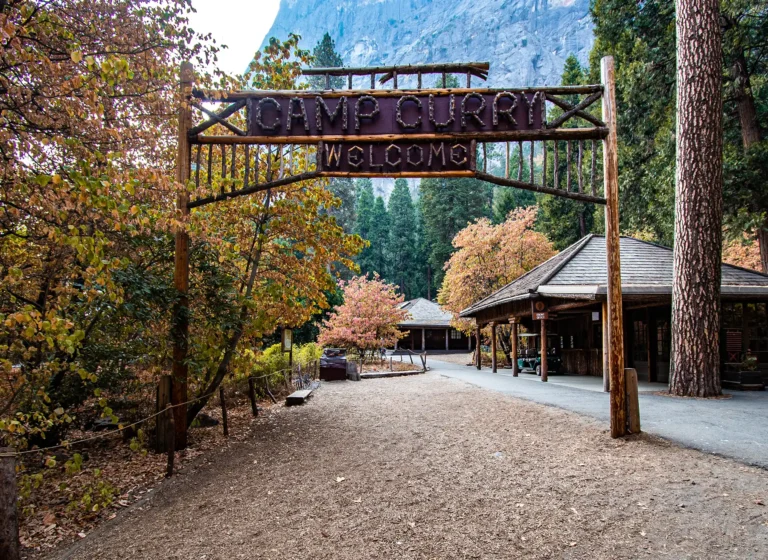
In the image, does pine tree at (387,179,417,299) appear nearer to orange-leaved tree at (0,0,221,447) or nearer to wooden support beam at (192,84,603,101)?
wooden support beam at (192,84,603,101)

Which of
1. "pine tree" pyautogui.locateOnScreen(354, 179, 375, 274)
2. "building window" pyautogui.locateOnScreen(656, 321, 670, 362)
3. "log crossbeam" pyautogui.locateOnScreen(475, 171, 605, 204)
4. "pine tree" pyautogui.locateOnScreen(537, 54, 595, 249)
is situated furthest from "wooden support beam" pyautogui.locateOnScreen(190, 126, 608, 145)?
"pine tree" pyautogui.locateOnScreen(354, 179, 375, 274)

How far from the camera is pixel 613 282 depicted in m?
6.40

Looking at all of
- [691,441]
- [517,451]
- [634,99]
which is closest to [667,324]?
[634,99]

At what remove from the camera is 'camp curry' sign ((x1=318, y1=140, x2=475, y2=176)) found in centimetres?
645

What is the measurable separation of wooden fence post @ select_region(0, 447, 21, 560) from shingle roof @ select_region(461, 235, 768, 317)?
10586mm

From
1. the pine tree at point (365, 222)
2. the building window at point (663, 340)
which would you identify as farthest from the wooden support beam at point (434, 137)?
the pine tree at point (365, 222)

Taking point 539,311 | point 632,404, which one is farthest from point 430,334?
point 632,404

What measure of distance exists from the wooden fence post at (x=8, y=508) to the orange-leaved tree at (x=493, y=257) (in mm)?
22081

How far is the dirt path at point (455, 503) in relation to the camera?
11.9ft

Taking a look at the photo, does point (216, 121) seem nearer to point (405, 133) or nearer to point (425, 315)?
point (405, 133)

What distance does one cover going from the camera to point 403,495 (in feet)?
15.3

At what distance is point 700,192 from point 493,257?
1519cm

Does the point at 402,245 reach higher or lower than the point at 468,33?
lower

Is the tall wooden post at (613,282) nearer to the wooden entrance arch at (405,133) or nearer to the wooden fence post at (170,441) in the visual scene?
the wooden entrance arch at (405,133)
